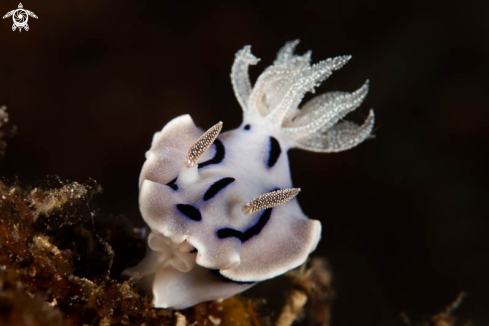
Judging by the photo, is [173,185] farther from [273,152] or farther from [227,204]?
[273,152]

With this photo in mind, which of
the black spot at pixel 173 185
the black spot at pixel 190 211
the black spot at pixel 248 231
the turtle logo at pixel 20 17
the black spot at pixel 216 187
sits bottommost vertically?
the black spot at pixel 248 231

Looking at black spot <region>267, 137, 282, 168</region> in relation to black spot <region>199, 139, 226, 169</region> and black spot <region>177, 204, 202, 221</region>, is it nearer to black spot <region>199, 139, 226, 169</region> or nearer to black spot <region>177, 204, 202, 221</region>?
black spot <region>199, 139, 226, 169</region>

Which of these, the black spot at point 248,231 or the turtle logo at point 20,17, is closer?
the black spot at point 248,231

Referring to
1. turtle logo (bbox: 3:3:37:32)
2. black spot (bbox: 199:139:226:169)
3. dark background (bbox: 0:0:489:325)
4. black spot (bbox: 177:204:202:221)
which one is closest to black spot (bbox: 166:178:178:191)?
black spot (bbox: 177:204:202:221)

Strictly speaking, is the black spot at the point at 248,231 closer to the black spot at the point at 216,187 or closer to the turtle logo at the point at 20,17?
the black spot at the point at 216,187

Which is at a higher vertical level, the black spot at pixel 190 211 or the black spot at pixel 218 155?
the black spot at pixel 218 155

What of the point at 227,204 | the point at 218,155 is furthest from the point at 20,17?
the point at 227,204

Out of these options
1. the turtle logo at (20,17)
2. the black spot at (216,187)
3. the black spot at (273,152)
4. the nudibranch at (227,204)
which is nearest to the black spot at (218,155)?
the nudibranch at (227,204)
